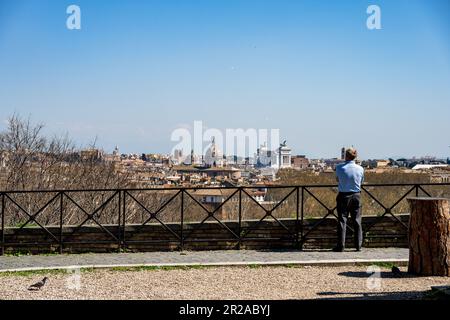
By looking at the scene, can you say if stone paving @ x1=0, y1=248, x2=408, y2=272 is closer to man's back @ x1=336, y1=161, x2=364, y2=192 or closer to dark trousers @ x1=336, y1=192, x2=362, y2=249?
dark trousers @ x1=336, y1=192, x2=362, y2=249

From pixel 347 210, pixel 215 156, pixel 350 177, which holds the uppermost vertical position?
pixel 215 156

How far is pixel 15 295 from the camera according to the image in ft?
23.0

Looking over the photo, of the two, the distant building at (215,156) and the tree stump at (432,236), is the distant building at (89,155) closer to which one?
the tree stump at (432,236)

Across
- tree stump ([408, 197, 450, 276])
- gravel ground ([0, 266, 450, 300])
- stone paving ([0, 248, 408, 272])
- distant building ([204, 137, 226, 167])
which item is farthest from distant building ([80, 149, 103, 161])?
distant building ([204, 137, 226, 167])

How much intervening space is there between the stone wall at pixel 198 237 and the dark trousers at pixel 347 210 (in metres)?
0.51

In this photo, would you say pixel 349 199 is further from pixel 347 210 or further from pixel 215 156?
pixel 215 156

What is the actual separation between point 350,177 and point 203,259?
2.59 metres

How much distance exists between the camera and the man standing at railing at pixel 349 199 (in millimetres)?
9703

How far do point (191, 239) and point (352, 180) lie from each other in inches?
108

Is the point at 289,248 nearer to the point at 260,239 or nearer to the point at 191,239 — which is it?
the point at 260,239

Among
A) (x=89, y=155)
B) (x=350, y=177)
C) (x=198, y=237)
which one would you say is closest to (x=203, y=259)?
(x=198, y=237)

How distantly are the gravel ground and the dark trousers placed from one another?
1046 millimetres

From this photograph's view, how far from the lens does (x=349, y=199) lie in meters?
9.73
